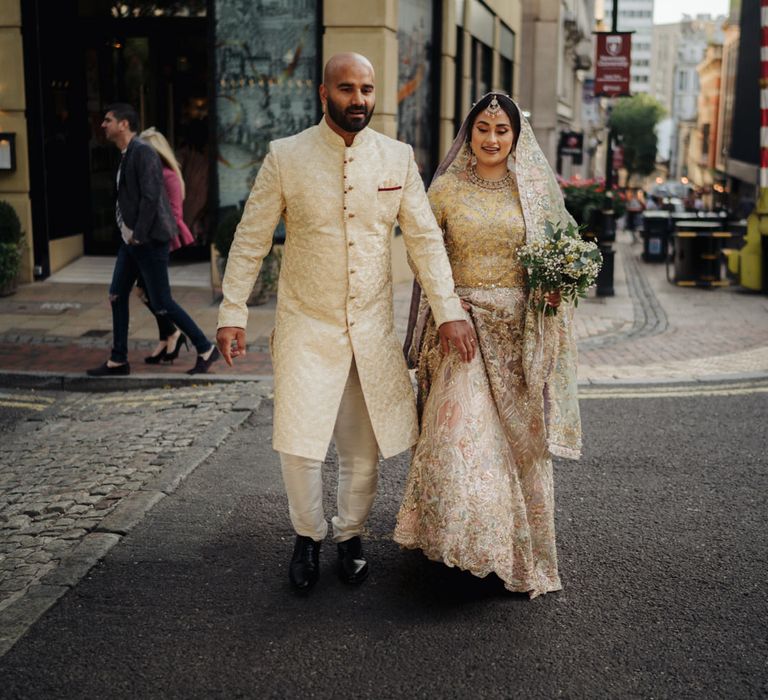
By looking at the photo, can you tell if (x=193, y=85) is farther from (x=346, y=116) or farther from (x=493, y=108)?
(x=346, y=116)

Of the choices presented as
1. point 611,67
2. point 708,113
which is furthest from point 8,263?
point 708,113

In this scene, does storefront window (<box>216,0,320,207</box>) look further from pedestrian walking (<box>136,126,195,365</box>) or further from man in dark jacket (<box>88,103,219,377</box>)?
man in dark jacket (<box>88,103,219,377</box>)

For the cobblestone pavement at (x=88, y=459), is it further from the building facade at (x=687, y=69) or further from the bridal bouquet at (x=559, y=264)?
the building facade at (x=687, y=69)

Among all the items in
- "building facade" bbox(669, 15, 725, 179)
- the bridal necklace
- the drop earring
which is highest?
"building facade" bbox(669, 15, 725, 179)

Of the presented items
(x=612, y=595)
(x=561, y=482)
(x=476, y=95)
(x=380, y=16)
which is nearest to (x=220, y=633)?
(x=612, y=595)

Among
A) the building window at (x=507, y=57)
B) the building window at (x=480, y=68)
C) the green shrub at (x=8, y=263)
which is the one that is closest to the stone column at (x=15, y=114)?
the green shrub at (x=8, y=263)

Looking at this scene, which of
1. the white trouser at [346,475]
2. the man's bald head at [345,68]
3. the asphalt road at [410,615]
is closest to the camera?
the asphalt road at [410,615]

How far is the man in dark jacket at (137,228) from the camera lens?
7.92 metres

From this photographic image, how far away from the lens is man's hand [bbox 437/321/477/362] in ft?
13.3

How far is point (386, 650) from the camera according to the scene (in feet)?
12.3

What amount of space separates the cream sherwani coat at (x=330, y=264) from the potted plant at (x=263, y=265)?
768 centimetres

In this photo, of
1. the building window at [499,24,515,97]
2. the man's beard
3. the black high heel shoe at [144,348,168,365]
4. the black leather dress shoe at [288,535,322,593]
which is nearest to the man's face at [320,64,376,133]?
the man's beard

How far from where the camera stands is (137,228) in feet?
25.9

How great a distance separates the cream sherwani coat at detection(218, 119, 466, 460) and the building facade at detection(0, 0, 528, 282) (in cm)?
859
